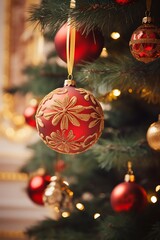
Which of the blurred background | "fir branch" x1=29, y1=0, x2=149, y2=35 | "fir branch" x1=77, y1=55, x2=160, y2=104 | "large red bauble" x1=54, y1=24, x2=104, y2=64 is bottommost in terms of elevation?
the blurred background

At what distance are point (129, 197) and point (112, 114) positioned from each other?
15.7 inches

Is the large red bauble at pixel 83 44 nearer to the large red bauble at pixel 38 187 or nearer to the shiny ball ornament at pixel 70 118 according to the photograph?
the shiny ball ornament at pixel 70 118

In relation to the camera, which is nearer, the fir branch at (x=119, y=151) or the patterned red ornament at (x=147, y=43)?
the patterned red ornament at (x=147, y=43)

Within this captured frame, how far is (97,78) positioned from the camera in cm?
89

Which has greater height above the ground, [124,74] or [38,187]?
[124,74]

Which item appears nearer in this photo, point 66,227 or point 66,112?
point 66,112

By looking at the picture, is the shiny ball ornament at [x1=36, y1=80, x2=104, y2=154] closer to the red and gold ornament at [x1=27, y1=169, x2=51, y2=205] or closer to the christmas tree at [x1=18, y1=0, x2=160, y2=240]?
the christmas tree at [x1=18, y1=0, x2=160, y2=240]

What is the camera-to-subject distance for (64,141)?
2.48 feet

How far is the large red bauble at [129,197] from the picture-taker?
1003mm

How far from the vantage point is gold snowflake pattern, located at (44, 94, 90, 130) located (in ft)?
2.45

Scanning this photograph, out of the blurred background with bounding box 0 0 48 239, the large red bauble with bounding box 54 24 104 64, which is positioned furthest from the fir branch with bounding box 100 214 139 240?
the blurred background with bounding box 0 0 48 239

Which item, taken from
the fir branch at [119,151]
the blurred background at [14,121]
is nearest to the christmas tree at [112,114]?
the fir branch at [119,151]

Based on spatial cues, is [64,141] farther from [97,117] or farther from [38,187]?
[38,187]

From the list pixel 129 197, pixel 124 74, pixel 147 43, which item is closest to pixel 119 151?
pixel 129 197
